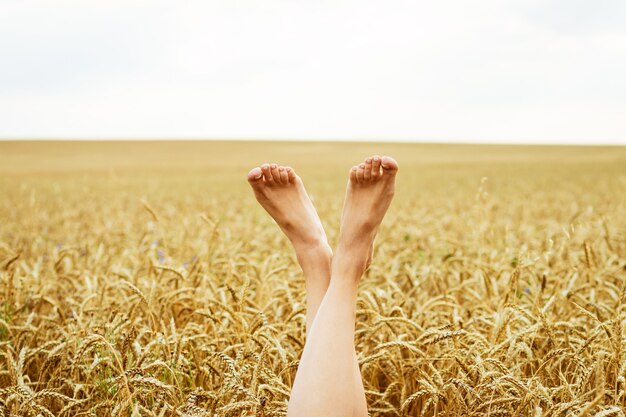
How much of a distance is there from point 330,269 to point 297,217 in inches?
12.5

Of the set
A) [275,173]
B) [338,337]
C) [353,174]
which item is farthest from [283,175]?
[338,337]

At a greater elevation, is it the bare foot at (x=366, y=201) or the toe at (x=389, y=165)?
the toe at (x=389, y=165)

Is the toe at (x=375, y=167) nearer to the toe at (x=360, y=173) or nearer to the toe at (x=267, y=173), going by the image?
the toe at (x=360, y=173)

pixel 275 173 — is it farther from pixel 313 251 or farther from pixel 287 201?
pixel 313 251

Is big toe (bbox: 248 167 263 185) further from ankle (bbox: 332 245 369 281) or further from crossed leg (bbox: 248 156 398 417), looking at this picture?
ankle (bbox: 332 245 369 281)

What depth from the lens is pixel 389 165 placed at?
6.73 ft

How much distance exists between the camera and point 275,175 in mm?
2309

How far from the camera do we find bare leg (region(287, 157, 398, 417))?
1457 mm

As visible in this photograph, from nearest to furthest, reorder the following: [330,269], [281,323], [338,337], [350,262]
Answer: [338,337]
[350,262]
[330,269]
[281,323]

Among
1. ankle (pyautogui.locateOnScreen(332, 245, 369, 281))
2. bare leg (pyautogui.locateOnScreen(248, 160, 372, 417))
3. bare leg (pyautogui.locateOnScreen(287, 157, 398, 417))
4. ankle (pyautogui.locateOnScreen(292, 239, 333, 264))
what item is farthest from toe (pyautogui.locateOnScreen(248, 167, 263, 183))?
ankle (pyautogui.locateOnScreen(332, 245, 369, 281))

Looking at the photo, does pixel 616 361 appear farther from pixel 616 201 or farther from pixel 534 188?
pixel 534 188

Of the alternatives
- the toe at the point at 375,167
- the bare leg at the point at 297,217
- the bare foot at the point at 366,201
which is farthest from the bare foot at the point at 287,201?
the toe at the point at 375,167

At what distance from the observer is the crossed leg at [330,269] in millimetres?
1474

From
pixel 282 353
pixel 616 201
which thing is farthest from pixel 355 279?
pixel 616 201
